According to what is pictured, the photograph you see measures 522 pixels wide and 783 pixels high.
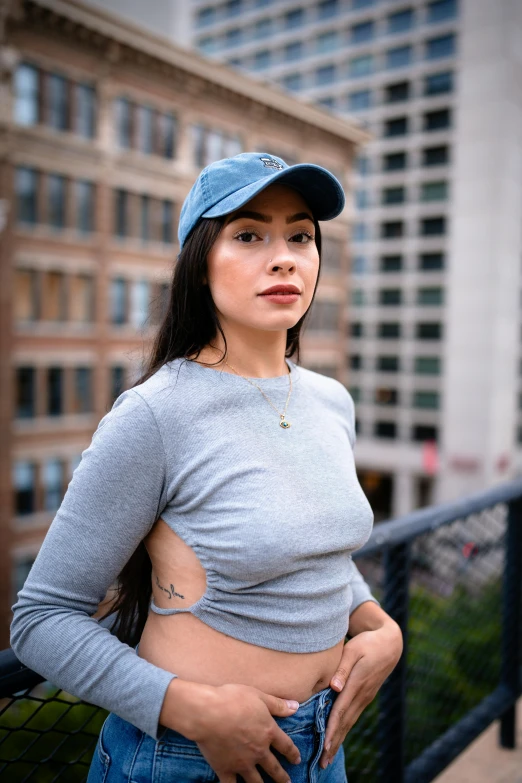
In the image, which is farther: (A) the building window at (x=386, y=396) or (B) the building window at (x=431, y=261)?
(A) the building window at (x=386, y=396)

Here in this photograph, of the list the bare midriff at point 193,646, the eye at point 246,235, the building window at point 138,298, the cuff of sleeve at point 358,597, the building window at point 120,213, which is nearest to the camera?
the bare midriff at point 193,646

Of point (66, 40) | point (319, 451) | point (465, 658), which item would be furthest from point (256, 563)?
point (66, 40)

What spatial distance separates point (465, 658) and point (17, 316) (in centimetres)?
1658

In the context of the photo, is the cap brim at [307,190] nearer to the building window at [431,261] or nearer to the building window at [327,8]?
the building window at [431,261]

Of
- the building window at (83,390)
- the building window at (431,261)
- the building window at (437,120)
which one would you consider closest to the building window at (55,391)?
the building window at (83,390)

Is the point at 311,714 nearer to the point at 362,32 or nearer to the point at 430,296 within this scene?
the point at 430,296

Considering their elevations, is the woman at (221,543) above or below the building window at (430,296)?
below

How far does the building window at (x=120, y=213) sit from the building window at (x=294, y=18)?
25502 mm

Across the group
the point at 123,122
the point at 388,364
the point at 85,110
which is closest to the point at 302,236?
the point at 85,110

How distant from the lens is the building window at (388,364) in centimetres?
3950

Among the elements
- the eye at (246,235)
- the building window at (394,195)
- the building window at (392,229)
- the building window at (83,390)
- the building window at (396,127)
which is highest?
the building window at (396,127)

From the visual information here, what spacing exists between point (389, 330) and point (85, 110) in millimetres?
22765

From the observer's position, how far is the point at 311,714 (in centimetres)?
138

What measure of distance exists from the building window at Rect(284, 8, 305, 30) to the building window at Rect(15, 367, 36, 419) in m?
31.6
